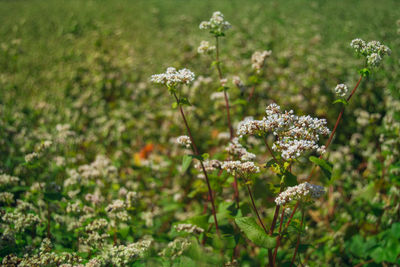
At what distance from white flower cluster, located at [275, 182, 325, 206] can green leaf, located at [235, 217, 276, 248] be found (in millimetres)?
217

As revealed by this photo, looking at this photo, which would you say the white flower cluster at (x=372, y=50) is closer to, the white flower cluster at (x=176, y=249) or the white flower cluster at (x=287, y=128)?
the white flower cluster at (x=287, y=128)

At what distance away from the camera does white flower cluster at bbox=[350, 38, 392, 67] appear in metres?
1.83

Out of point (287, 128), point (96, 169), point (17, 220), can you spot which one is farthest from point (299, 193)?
point (96, 169)

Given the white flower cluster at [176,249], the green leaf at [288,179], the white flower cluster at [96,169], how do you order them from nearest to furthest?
the green leaf at [288,179], the white flower cluster at [176,249], the white flower cluster at [96,169]

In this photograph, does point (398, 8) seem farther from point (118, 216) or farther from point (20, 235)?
point (20, 235)

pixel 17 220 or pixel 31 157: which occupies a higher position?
pixel 31 157

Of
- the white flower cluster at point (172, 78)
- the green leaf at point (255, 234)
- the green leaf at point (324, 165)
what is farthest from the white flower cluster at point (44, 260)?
the green leaf at point (324, 165)

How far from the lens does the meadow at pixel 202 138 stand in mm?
1926

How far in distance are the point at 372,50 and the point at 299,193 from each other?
985mm

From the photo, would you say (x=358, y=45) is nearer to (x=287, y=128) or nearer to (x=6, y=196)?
(x=287, y=128)

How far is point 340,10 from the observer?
25.9 ft

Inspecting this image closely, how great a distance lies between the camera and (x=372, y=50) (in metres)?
1.87

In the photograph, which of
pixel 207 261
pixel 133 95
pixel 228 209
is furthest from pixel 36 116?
pixel 207 261

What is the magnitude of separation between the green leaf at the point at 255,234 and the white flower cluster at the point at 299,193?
0.71ft
